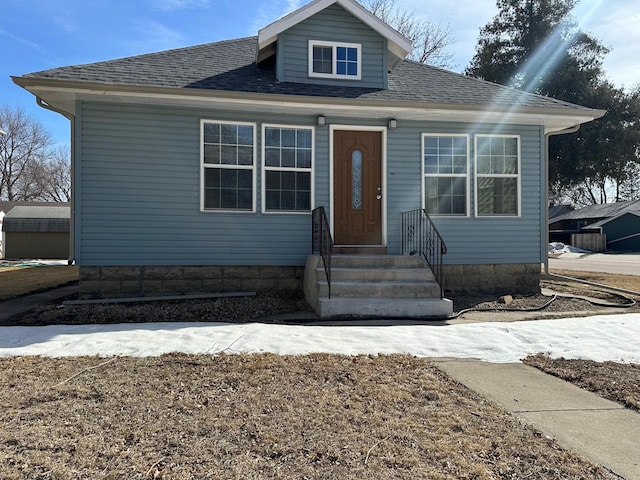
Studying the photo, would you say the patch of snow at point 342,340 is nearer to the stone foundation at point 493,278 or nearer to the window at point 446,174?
the stone foundation at point 493,278

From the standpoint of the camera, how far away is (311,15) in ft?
26.1

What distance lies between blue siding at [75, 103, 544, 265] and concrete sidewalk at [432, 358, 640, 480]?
4.11m

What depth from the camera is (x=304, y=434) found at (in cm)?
250

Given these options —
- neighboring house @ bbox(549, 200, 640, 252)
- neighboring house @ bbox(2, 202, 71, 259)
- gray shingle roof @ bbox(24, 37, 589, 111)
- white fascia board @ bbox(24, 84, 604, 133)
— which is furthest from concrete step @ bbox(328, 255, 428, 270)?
neighboring house @ bbox(549, 200, 640, 252)

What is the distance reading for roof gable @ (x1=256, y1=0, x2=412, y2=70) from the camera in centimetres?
783

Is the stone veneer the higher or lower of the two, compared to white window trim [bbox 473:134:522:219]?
lower

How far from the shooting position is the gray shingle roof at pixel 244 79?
7.04 meters

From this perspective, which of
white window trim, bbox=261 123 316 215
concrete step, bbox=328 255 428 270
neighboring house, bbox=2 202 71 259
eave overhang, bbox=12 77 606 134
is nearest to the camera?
eave overhang, bbox=12 77 606 134

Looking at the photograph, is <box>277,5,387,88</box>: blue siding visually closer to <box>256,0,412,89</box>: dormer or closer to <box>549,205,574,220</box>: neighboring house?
<box>256,0,412,89</box>: dormer

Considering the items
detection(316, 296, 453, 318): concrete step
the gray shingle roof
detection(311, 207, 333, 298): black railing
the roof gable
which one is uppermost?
the roof gable

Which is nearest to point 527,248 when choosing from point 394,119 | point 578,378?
point 394,119

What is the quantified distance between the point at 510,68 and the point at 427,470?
992 inches

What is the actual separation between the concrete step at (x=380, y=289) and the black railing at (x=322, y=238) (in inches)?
7.1

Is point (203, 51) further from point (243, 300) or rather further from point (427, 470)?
point (427, 470)
